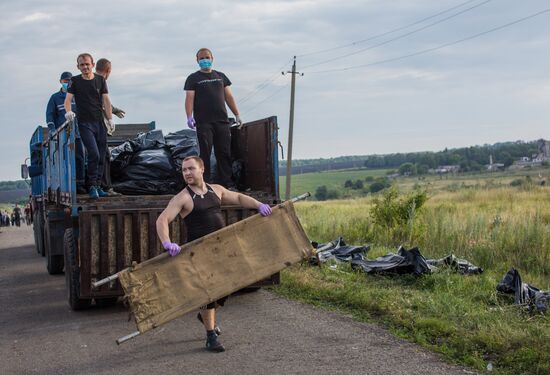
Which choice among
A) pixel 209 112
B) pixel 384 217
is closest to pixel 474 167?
pixel 384 217

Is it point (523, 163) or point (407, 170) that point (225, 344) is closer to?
point (523, 163)

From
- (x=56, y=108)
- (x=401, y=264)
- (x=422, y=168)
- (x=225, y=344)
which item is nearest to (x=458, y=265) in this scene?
(x=401, y=264)

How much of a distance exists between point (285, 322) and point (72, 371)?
2.40 m

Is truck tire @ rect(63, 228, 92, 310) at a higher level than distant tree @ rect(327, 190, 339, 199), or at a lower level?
higher

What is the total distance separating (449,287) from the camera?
30.0 ft

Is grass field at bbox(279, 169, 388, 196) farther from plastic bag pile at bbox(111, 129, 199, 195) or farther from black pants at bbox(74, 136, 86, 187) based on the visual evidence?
black pants at bbox(74, 136, 86, 187)

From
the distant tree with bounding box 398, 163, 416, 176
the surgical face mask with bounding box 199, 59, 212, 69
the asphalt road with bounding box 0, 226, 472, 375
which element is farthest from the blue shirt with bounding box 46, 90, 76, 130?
the distant tree with bounding box 398, 163, 416, 176

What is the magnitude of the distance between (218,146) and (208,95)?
700 mm

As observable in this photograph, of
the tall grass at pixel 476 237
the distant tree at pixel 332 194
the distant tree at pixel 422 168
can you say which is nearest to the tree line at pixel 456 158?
the distant tree at pixel 422 168

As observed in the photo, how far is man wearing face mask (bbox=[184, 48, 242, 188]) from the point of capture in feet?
32.1

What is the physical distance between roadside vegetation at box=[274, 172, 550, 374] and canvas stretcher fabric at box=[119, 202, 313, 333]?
4.93ft

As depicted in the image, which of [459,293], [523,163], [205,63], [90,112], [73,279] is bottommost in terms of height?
[523,163]

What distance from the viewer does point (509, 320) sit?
7.22 meters

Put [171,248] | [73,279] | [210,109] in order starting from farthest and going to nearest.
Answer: [210,109] → [73,279] → [171,248]
